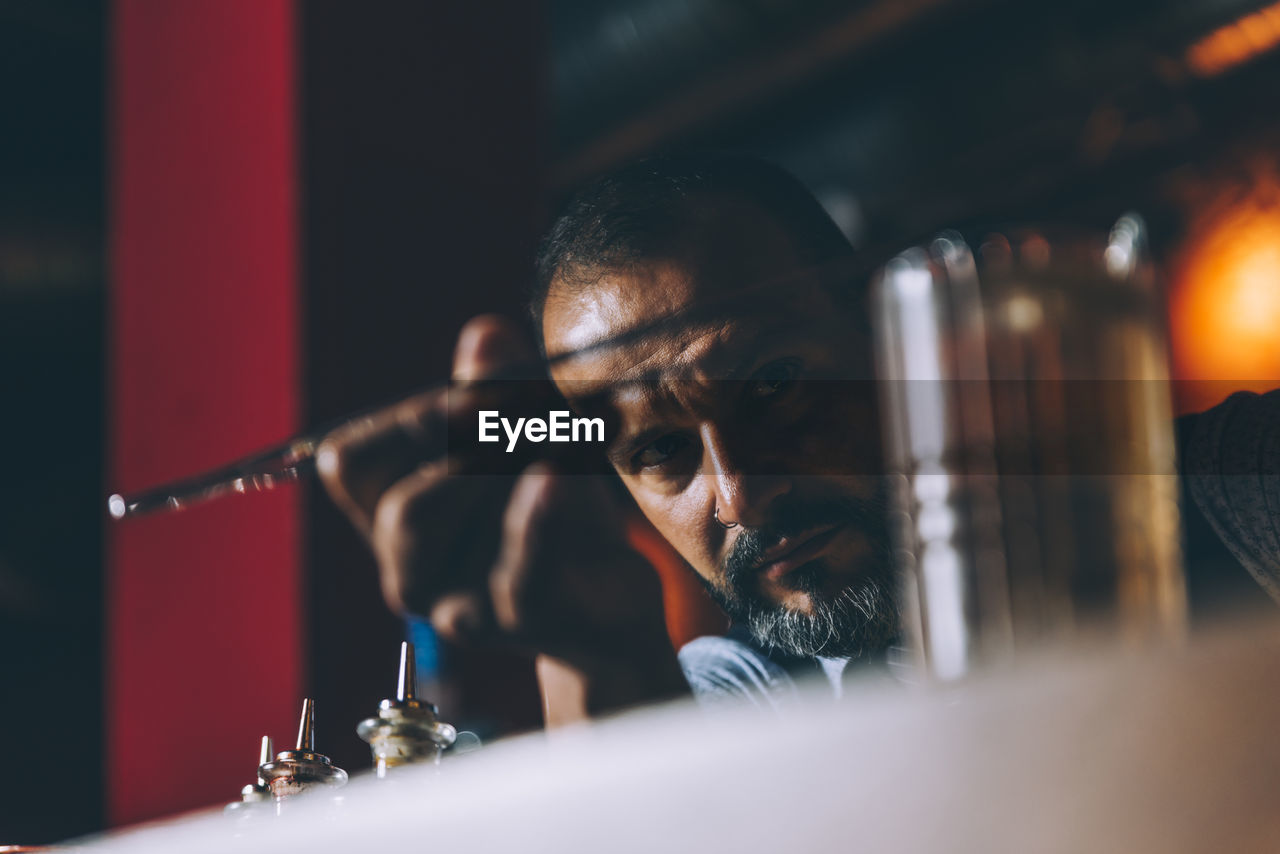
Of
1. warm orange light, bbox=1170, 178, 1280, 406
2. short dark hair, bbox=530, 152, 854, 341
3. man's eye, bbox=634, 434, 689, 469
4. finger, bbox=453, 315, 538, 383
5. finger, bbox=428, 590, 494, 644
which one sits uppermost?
warm orange light, bbox=1170, 178, 1280, 406

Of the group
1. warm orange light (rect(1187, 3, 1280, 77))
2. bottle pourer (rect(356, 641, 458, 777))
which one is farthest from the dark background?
bottle pourer (rect(356, 641, 458, 777))

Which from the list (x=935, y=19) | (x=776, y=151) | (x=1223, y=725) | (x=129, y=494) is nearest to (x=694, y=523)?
(x=776, y=151)

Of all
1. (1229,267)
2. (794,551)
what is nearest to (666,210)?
(794,551)

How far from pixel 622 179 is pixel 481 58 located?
76 cm

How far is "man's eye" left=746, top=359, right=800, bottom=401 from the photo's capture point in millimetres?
799

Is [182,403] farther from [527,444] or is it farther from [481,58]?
[527,444]

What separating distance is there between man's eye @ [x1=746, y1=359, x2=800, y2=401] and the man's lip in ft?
0.31

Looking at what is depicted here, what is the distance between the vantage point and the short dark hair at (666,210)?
2.79 ft

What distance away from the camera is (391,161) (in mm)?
1519

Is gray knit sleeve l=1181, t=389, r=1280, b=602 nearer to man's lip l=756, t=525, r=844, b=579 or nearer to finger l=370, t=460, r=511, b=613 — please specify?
man's lip l=756, t=525, r=844, b=579

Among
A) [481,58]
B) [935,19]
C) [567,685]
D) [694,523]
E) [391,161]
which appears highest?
[935,19]

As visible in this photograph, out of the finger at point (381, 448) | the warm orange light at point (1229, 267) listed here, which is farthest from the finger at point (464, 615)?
the warm orange light at point (1229, 267)

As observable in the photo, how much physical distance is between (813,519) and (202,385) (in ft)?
3.22

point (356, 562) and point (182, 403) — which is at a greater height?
point (182, 403)
